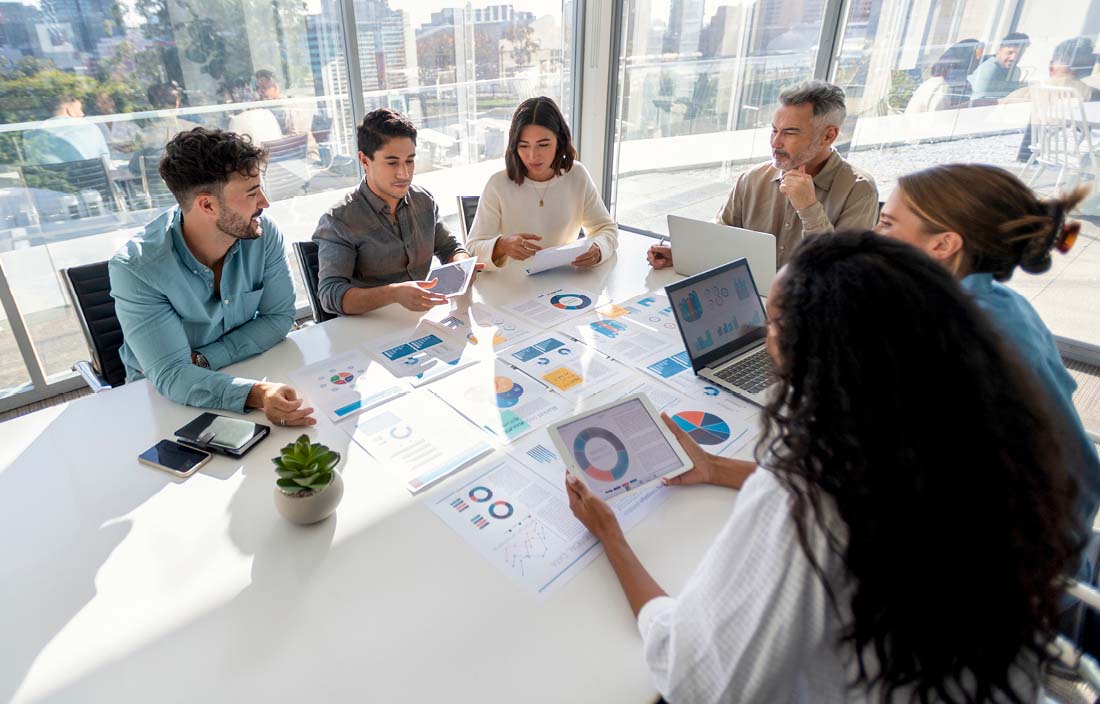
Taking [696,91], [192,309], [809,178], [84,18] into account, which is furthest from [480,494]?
[696,91]

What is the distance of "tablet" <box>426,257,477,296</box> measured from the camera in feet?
6.59

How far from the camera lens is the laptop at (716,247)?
1956 millimetres

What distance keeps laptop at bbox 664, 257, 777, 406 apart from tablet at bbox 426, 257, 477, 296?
2.40ft

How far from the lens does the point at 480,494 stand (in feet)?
3.92

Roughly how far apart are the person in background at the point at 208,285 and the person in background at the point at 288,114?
170 centimetres

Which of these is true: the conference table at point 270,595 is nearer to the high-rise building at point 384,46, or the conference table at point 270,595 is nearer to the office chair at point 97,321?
the office chair at point 97,321

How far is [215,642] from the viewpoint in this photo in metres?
0.90

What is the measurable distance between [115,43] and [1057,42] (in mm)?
4413

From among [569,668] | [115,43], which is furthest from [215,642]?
[115,43]

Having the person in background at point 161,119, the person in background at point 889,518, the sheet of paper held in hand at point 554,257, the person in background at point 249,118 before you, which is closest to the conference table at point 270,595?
the person in background at point 889,518

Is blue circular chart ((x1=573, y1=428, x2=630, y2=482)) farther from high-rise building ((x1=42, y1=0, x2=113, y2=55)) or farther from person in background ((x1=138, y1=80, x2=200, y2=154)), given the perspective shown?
high-rise building ((x1=42, y1=0, x2=113, y2=55))

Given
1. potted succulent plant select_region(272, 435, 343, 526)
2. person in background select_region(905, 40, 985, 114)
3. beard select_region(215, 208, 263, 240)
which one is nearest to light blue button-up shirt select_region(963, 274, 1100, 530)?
potted succulent plant select_region(272, 435, 343, 526)

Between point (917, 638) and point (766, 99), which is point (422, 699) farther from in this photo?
point (766, 99)

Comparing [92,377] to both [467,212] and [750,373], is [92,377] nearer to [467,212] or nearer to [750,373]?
[467,212]
